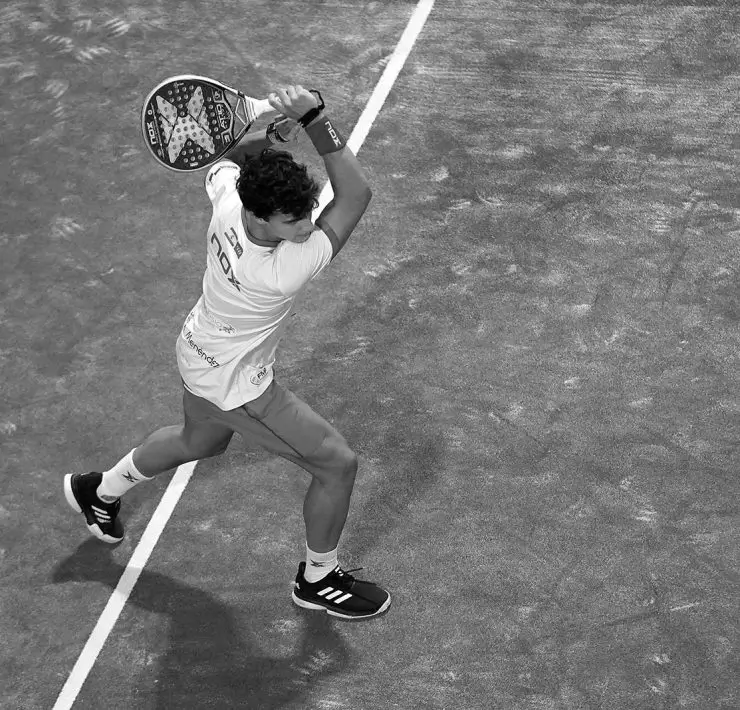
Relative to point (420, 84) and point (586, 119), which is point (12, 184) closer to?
point (420, 84)

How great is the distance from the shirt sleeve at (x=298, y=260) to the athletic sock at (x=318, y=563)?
139 cm

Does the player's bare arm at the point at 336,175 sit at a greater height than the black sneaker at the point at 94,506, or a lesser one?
greater

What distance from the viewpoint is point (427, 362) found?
6.69m

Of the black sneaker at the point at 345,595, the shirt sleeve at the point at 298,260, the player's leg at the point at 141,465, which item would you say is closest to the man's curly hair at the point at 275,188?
the shirt sleeve at the point at 298,260

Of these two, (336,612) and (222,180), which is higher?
(222,180)

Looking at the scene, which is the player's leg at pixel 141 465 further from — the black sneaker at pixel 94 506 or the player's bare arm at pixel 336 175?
the player's bare arm at pixel 336 175

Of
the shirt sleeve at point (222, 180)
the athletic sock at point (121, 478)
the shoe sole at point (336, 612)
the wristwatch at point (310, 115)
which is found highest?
the wristwatch at point (310, 115)

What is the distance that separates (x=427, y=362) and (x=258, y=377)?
1.62 metres

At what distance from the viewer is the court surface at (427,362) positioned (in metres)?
5.61

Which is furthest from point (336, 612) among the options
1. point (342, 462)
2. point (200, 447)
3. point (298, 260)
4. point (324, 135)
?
point (324, 135)

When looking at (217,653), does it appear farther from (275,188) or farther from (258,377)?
(275,188)

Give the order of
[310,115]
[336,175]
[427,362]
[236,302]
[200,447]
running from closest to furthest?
[310,115] → [336,175] → [236,302] → [200,447] → [427,362]

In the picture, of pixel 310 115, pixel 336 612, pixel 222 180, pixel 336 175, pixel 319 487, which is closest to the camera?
pixel 310 115

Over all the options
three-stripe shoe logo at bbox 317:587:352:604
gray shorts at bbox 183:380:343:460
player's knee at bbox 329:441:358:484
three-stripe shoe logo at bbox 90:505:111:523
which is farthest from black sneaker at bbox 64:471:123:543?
player's knee at bbox 329:441:358:484
